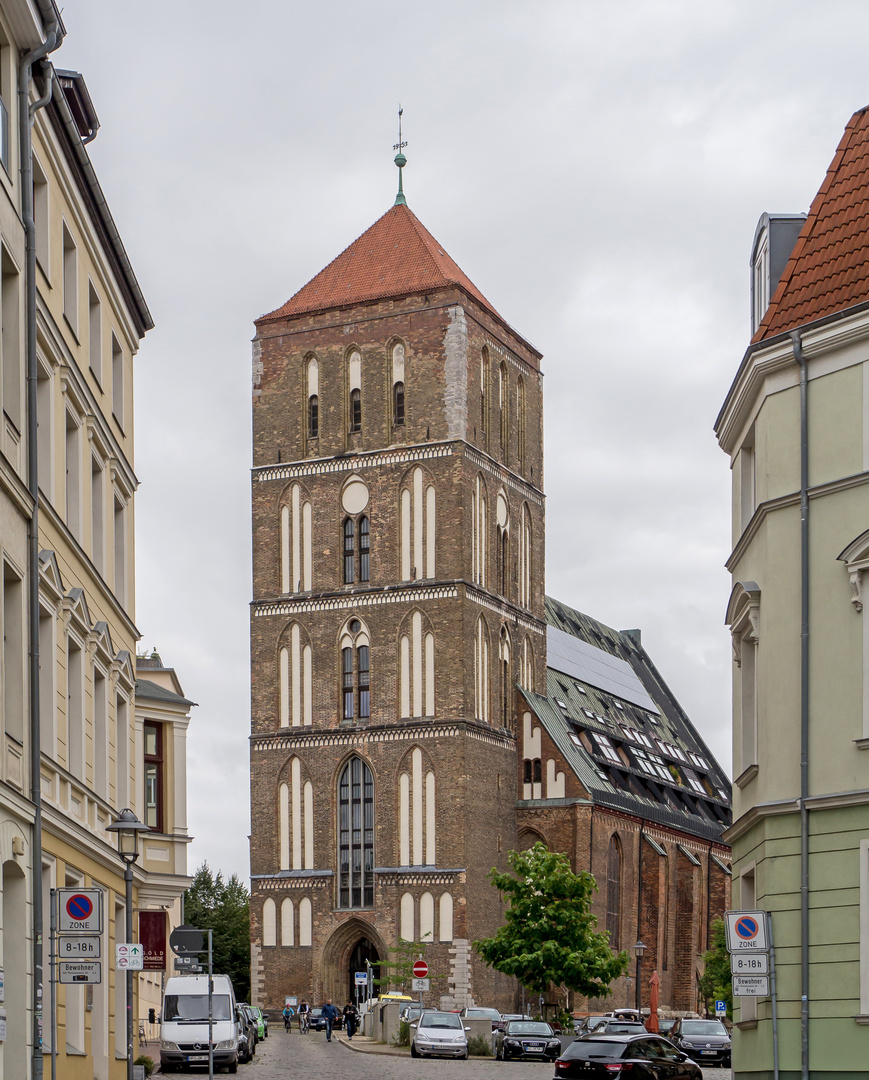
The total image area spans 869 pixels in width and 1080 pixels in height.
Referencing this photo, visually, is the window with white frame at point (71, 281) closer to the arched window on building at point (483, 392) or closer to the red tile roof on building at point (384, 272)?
the red tile roof on building at point (384, 272)

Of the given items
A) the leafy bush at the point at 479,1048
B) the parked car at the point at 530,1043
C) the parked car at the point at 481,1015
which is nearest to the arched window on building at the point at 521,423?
the parked car at the point at 481,1015

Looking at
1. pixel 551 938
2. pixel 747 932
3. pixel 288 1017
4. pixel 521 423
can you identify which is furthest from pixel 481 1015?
pixel 747 932

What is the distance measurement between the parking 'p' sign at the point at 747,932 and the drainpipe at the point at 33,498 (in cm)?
762

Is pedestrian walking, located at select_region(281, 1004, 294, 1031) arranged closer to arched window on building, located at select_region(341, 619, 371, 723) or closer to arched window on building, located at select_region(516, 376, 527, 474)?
arched window on building, located at select_region(341, 619, 371, 723)

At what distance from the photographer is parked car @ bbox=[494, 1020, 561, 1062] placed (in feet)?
162

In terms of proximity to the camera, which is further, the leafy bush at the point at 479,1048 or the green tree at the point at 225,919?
the green tree at the point at 225,919

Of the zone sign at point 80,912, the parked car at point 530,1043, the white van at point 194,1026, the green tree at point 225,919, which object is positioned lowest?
the green tree at point 225,919

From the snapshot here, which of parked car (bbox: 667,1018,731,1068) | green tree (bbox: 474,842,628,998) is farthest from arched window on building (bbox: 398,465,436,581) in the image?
parked car (bbox: 667,1018,731,1068)

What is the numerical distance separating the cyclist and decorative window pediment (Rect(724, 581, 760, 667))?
4540 centimetres

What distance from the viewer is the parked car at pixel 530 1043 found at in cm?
4931

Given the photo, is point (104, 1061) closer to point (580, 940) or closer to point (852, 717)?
point (852, 717)

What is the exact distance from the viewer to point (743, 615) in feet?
86.2

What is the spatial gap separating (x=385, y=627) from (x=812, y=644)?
2043 inches

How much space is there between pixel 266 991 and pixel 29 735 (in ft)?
184
